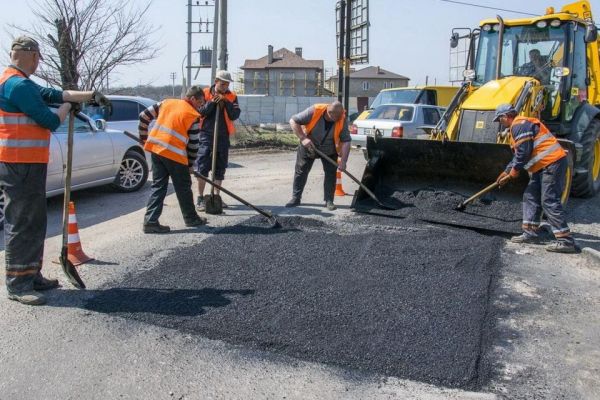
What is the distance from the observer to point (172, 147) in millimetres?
6020

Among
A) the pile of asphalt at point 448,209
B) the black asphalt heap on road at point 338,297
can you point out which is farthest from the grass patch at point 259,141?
the black asphalt heap on road at point 338,297

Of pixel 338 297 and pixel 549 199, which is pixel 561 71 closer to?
pixel 549 199

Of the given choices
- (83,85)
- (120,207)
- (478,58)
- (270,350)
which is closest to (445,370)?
(270,350)

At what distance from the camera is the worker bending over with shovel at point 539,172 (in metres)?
5.73

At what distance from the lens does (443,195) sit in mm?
7000

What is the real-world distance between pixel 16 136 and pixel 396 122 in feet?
31.9

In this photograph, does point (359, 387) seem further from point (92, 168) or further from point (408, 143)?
point (92, 168)

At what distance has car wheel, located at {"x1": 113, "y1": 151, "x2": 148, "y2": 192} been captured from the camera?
8.69 meters

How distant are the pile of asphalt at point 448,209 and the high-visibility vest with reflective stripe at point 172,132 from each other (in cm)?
248

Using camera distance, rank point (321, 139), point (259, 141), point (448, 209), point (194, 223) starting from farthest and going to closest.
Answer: point (259, 141) → point (321, 139) → point (448, 209) → point (194, 223)

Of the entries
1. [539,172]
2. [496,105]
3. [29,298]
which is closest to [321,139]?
[496,105]

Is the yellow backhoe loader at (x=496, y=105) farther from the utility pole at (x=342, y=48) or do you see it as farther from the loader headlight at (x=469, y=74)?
the utility pole at (x=342, y=48)

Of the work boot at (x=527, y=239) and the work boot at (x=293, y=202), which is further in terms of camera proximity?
the work boot at (x=293, y=202)

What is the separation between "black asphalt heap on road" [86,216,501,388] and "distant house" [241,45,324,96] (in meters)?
54.3
